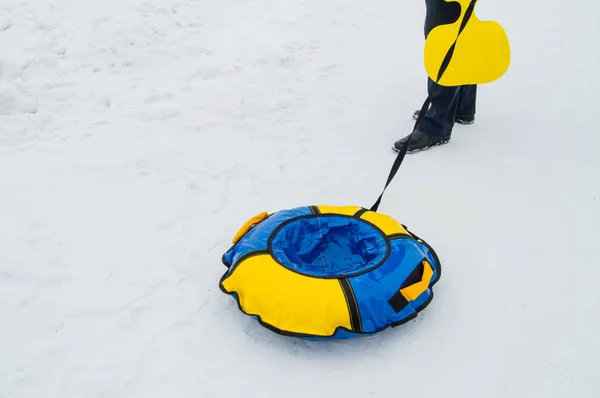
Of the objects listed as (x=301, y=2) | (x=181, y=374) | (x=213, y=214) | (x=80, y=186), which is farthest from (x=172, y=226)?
(x=301, y=2)

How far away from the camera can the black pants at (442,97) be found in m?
2.96

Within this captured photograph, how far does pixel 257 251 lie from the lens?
2074mm

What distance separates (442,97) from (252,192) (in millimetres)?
1238

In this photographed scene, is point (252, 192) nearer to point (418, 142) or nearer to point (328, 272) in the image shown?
point (328, 272)

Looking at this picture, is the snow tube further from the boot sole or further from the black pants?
the black pants

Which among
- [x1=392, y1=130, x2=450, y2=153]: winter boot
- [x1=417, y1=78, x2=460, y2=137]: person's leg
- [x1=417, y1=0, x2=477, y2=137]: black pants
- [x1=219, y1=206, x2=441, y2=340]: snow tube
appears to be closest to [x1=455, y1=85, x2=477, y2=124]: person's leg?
[x1=417, y1=0, x2=477, y2=137]: black pants

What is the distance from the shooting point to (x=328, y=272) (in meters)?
2.26

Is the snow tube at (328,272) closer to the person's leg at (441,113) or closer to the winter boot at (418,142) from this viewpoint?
the winter boot at (418,142)

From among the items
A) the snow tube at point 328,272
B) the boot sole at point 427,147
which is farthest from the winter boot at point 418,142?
the snow tube at point 328,272

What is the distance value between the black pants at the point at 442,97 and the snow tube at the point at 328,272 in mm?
1097

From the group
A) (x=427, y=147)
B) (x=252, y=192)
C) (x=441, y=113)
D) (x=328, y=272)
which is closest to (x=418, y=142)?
→ (x=427, y=147)

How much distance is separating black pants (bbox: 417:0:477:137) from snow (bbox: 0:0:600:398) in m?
0.15

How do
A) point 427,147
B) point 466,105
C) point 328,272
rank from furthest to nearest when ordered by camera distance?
1. point 466,105
2. point 427,147
3. point 328,272

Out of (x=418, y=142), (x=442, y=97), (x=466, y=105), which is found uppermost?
A: (x=442, y=97)
